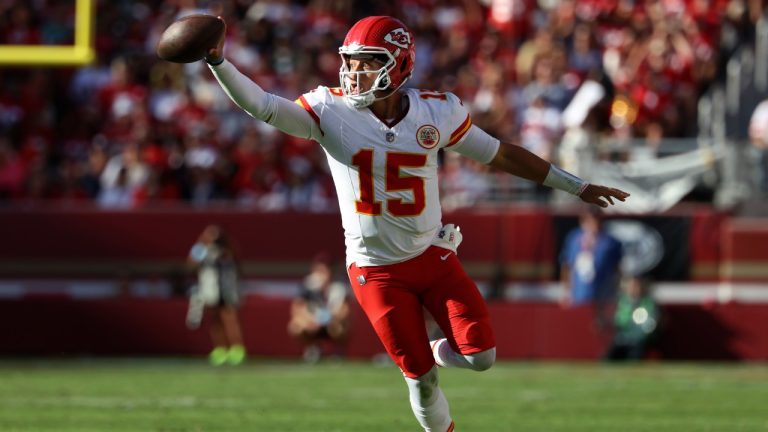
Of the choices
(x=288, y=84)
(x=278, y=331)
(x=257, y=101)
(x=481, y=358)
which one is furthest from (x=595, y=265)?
(x=257, y=101)

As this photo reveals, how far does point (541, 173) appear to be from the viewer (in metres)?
7.03

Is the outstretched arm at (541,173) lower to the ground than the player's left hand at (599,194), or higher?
higher

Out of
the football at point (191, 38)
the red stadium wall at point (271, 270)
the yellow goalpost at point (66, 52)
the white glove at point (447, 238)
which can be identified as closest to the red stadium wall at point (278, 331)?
the red stadium wall at point (271, 270)

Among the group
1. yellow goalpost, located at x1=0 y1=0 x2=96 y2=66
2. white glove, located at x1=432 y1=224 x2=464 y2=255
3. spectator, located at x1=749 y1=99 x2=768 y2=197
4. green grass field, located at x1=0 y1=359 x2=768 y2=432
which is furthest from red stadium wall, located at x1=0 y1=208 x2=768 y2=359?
white glove, located at x1=432 y1=224 x2=464 y2=255

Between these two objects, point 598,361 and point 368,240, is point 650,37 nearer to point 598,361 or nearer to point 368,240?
point 598,361

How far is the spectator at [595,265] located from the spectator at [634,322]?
253 millimetres

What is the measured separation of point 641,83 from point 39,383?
8122 mm

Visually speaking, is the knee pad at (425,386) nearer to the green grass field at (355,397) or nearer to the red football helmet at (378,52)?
the red football helmet at (378,52)

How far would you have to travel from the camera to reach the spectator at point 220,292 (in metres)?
16.0

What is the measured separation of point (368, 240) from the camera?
6.77m

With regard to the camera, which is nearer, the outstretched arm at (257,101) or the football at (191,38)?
the football at (191,38)

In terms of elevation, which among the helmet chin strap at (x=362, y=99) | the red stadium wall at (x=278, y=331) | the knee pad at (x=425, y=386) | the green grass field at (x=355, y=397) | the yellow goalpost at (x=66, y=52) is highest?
the helmet chin strap at (x=362, y=99)

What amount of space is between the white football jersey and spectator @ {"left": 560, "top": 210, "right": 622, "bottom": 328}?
29.7ft

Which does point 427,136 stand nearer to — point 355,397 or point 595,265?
point 355,397
